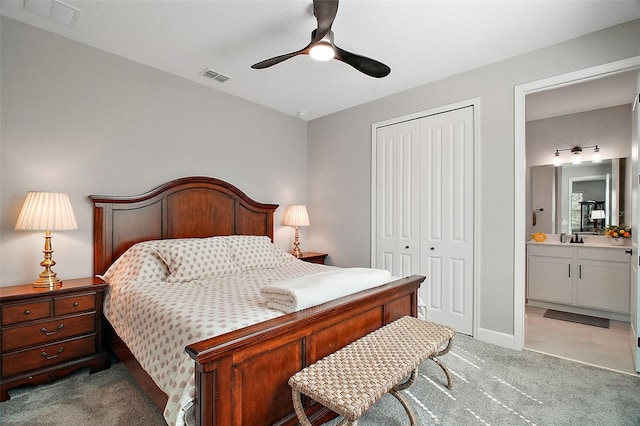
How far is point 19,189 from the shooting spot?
2.43 meters

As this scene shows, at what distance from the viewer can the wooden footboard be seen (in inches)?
50.2

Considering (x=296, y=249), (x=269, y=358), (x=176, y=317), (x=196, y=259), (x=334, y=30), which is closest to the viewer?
(x=269, y=358)

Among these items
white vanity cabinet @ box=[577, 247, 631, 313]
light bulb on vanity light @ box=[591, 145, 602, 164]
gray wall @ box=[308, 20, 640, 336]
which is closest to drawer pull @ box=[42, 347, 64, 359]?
gray wall @ box=[308, 20, 640, 336]

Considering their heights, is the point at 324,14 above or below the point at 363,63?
above

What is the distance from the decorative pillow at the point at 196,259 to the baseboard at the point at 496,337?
2363 mm

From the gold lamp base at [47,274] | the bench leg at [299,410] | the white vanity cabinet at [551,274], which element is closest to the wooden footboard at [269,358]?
the bench leg at [299,410]

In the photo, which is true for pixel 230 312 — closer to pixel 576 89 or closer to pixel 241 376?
pixel 241 376

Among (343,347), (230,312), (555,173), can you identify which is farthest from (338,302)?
(555,173)

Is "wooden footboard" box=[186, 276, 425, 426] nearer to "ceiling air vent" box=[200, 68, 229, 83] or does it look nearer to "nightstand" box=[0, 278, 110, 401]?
"nightstand" box=[0, 278, 110, 401]

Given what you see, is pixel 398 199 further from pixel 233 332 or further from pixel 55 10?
pixel 55 10

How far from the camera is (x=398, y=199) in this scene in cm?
369

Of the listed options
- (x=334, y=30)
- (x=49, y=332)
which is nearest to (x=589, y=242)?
(x=334, y=30)

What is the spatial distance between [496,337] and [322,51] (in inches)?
113

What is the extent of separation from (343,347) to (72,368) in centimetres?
200
